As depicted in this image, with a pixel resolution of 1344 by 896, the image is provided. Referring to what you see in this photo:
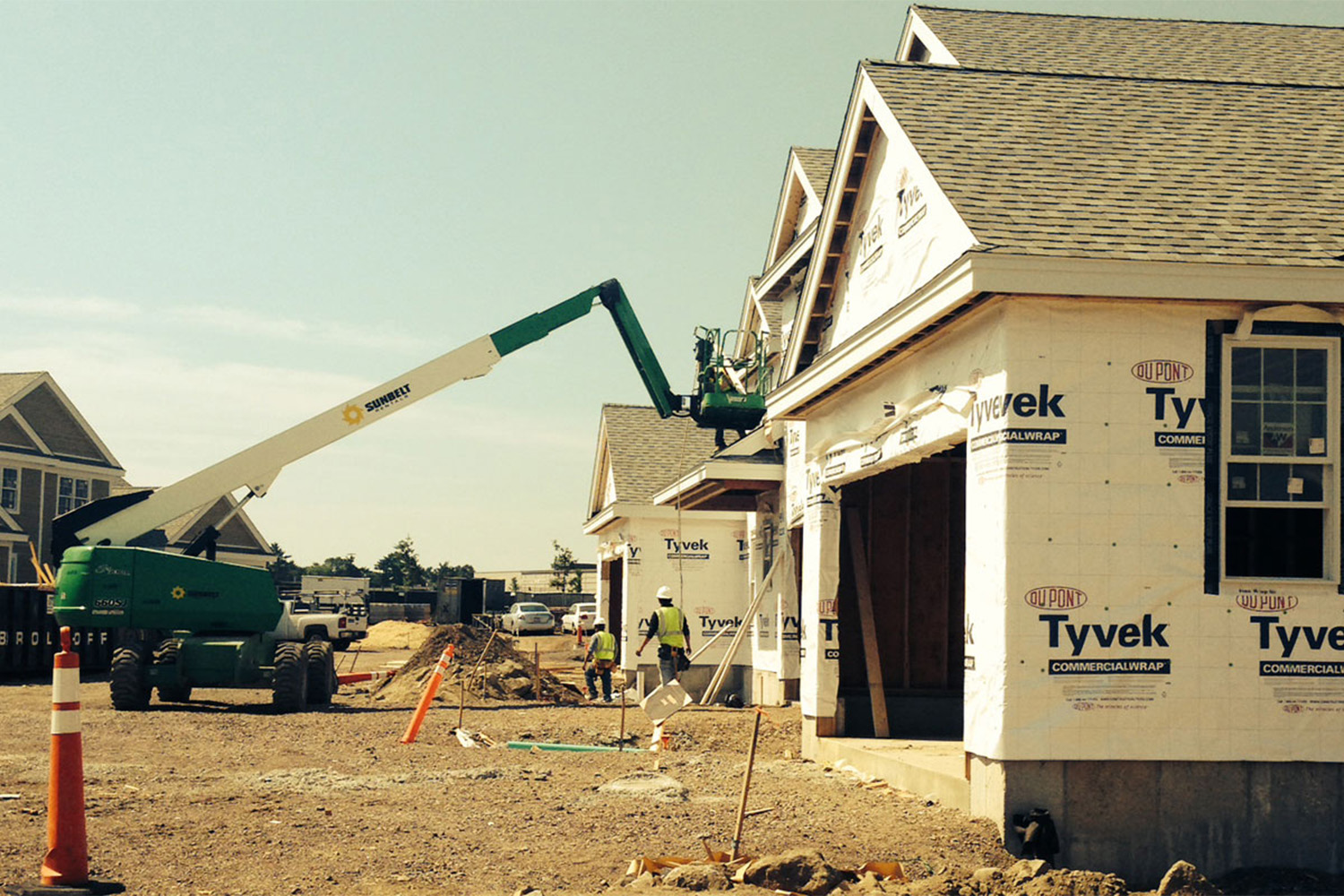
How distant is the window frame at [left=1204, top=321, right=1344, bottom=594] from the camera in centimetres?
1009

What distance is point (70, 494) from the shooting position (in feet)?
162

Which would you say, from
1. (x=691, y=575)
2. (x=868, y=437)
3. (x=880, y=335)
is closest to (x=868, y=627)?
(x=868, y=437)

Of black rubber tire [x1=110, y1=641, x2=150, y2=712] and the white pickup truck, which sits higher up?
black rubber tire [x1=110, y1=641, x2=150, y2=712]

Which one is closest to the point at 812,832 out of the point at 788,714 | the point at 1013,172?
the point at 1013,172

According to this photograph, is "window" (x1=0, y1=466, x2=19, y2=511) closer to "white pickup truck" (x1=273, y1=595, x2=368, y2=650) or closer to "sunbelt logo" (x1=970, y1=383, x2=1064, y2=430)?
"white pickup truck" (x1=273, y1=595, x2=368, y2=650)

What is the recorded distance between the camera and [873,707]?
51.4 feet

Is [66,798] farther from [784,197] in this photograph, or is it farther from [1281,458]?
[784,197]

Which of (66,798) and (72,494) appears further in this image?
(72,494)

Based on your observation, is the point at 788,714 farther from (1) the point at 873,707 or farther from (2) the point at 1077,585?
(2) the point at 1077,585

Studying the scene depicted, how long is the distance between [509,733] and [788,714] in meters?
4.44

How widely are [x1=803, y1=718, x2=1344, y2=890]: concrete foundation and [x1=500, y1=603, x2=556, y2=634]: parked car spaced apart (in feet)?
176

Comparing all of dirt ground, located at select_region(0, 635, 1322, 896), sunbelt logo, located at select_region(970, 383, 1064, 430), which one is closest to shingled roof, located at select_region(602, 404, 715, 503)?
dirt ground, located at select_region(0, 635, 1322, 896)

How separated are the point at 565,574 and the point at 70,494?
2148 inches

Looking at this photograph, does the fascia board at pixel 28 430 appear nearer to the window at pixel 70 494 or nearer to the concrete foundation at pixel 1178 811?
the window at pixel 70 494
